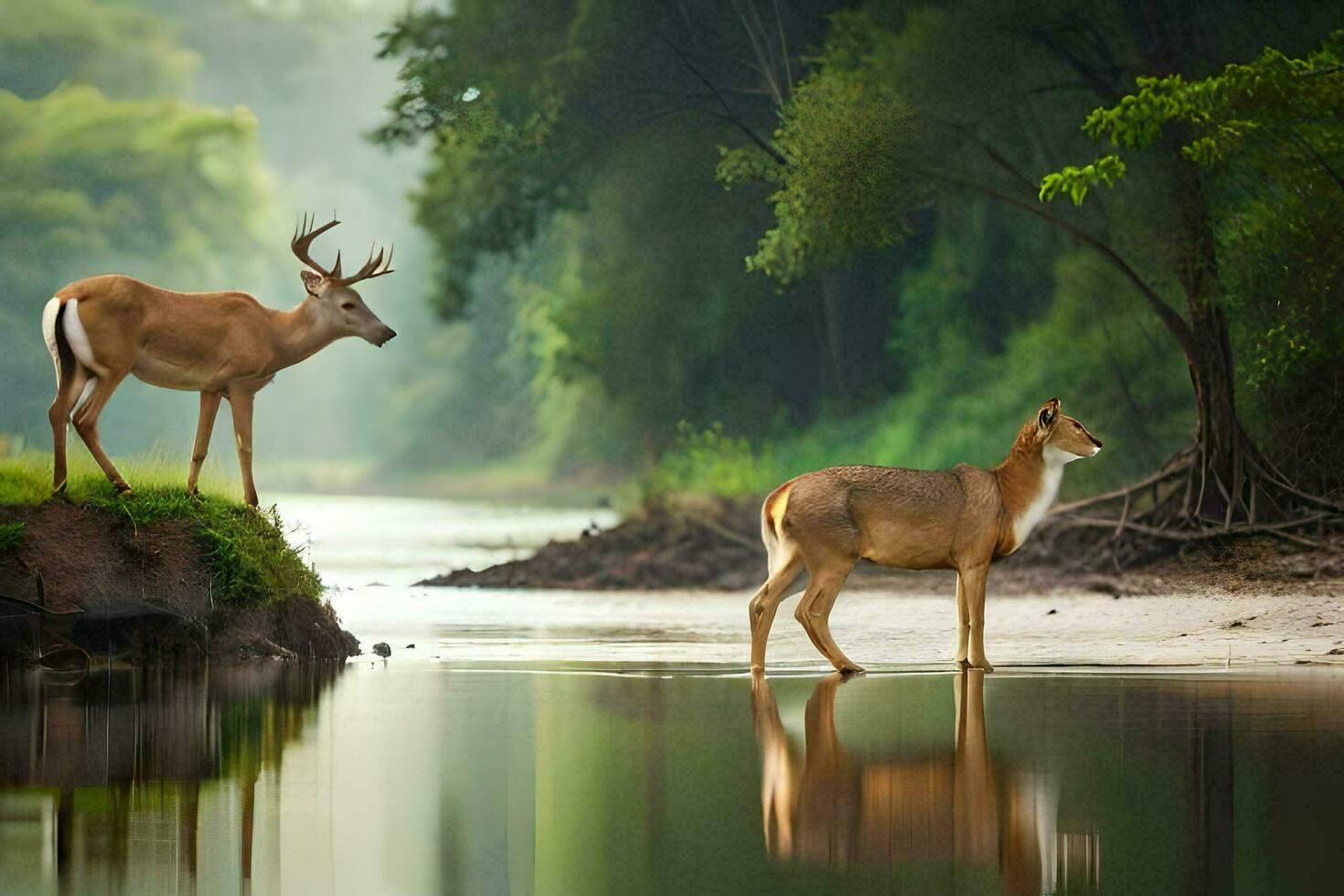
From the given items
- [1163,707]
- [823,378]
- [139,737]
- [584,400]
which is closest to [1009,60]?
[823,378]

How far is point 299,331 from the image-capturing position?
1264 cm

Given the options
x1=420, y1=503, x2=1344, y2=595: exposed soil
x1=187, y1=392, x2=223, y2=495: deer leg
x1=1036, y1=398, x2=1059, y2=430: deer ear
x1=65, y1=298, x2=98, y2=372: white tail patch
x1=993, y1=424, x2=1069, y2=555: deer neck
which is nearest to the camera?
x1=993, y1=424, x2=1069, y2=555: deer neck

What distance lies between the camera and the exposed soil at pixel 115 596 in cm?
1137

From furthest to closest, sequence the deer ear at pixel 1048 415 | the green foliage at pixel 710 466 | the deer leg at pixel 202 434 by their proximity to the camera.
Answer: the green foliage at pixel 710 466, the deer leg at pixel 202 434, the deer ear at pixel 1048 415

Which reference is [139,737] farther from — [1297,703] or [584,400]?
[584,400]

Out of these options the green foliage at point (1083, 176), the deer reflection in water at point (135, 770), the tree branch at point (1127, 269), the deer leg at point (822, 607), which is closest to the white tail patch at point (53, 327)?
the deer reflection in water at point (135, 770)

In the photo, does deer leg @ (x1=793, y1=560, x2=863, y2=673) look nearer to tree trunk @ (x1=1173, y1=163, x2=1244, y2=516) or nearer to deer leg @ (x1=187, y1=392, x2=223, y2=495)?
deer leg @ (x1=187, y1=392, x2=223, y2=495)

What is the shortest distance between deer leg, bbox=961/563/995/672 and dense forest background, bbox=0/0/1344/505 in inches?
195

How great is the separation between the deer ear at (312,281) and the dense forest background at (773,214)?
602 cm

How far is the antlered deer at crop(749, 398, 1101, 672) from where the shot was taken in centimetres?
1102

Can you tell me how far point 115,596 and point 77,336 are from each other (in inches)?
66.8

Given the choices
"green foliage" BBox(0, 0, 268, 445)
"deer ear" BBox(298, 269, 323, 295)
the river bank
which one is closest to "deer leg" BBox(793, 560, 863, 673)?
the river bank

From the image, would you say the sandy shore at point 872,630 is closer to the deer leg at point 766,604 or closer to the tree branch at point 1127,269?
the deer leg at point 766,604

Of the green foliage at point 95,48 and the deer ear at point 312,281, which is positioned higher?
the green foliage at point 95,48
